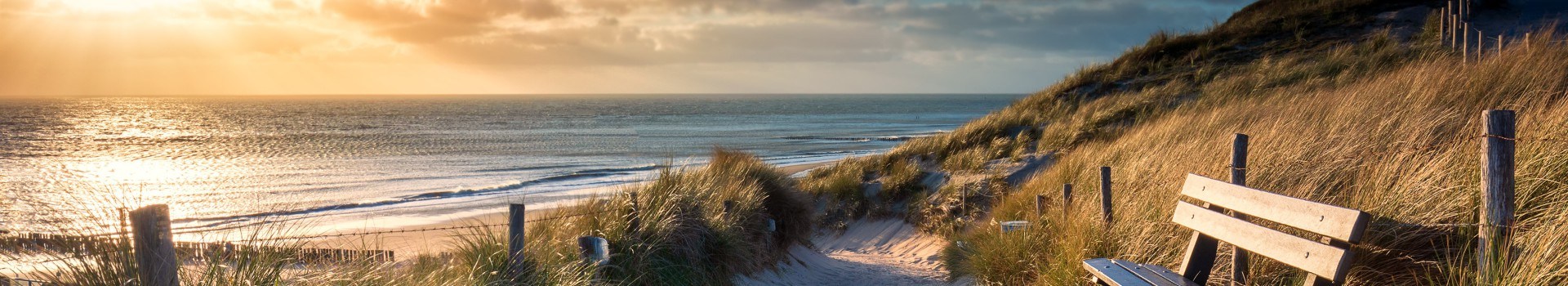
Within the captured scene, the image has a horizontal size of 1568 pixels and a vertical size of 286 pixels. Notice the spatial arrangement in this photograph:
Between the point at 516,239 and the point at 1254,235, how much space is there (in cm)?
399

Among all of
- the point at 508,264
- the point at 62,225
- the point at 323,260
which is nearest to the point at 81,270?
the point at 62,225

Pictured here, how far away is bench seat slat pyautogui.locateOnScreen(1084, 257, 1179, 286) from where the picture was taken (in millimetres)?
4688

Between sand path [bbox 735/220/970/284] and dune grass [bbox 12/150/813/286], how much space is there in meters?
0.26

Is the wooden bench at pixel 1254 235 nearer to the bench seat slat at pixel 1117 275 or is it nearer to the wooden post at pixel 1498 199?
the bench seat slat at pixel 1117 275

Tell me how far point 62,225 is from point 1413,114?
335 inches

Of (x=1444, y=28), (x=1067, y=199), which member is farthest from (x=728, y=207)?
(x=1444, y=28)

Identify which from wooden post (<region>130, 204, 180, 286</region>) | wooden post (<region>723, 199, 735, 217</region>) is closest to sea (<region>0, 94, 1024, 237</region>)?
wooden post (<region>130, 204, 180, 286</region>)

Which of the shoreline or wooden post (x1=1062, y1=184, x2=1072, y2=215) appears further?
the shoreline

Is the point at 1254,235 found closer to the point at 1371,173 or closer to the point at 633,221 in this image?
the point at 1371,173

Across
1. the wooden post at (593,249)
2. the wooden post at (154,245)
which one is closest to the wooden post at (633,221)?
the wooden post at (593,249)

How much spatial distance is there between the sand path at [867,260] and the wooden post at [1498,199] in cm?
511

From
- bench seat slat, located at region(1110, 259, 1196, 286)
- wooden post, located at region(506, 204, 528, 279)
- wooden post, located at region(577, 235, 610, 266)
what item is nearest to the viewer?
bench seat slat, located at region(1110, 259, 1196, 286)

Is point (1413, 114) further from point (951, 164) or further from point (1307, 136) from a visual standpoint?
point (951, 164)

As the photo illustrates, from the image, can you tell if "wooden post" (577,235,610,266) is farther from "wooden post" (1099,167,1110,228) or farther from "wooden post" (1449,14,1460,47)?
"wooden post" (1449,14,1460,47)
